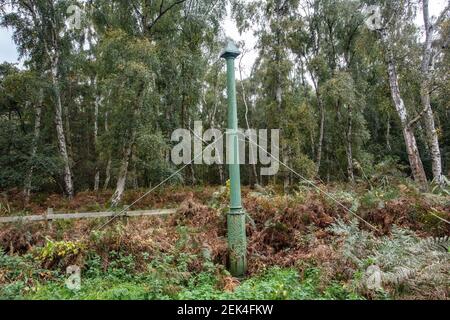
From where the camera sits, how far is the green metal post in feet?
16.6

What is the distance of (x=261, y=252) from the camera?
554 centimetres

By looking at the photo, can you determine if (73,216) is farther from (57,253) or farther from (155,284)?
(155,284)

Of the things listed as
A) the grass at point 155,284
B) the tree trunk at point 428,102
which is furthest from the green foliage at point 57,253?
the tree trunk at point 428,102

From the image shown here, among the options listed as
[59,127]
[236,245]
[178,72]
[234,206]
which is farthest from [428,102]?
[59,127]

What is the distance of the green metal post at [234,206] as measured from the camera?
16.6 feet

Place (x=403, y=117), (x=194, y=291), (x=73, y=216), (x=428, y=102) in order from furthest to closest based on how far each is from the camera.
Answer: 1. (x=403, y=117)
2. (x=428, y=102)
3. (x=73, y=216)
4. (x=194, y=291)

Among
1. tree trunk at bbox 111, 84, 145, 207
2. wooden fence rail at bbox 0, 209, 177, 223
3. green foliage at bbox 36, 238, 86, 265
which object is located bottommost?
green foliage at bbox 36, 238, 86, 265

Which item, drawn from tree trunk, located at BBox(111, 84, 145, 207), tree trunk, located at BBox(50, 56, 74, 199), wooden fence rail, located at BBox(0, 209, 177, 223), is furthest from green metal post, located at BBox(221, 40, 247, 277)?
tree trunk, located at BBox(50, 56, 74, 199)

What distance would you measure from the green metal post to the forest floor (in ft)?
0.65

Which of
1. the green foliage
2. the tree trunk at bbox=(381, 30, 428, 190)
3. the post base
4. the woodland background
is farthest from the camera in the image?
the woodland background

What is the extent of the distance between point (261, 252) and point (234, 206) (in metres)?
1.01

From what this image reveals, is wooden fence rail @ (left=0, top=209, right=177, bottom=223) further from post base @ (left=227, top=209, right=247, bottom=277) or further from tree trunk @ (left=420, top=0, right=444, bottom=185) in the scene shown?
tree trunk @ (left=420, top=0, right=444, bottom=185)

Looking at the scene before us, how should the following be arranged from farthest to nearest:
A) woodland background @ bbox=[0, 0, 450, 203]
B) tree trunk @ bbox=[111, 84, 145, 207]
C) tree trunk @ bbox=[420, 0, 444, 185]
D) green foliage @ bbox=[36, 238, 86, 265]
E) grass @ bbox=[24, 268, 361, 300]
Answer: tree trunk @ bbox=[111, 84, 145, 207], woodland background @ bbox=[0, 0, 450, 203], tree trunk @ bbox=[420, 0, 444, 185], green foliage @ bbox=[36, 238, 86, 265], grass @ bbox=[24, 268, 361, 300]

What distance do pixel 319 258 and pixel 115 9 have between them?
43.0 ft
